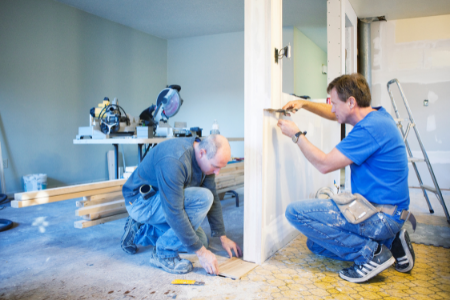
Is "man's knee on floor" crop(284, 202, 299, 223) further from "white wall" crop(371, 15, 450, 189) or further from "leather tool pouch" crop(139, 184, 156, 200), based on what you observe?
"white wall" crop(371, 15, 450, 189)

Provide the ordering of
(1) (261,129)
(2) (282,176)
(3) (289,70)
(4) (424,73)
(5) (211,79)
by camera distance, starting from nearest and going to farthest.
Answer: (1) (261,129) < (2) (282,176) < (4) (424,73) < (3) (289,70) < (5) (211,79)

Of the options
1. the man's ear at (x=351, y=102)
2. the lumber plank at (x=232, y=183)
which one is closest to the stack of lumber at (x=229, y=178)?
the lumber plank at (x=232, y=183)

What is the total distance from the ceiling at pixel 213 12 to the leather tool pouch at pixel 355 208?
3117 millimetres

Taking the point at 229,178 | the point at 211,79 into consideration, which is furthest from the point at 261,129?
the point at 211,79

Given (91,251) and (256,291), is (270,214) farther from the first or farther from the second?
(91,251)

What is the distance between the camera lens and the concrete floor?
1.52 metres

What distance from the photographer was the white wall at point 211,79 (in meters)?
6.43

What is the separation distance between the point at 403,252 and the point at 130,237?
→ 5.33 feet

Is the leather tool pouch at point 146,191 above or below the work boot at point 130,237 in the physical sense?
above

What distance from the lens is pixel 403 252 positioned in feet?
5.71

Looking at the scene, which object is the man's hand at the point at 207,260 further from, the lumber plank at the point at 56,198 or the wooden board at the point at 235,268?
the lumber plank at the point at 56,198

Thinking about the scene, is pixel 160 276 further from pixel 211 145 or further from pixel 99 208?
pixel 99 208

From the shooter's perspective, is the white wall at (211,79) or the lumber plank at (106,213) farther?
the white wall at (211,79)

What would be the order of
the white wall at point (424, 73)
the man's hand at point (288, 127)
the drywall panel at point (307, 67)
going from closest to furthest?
1. the man's hand at point (288, 127)
2. the white wall at point (424, 73)
3. the drywall panel at point (307, 67)
